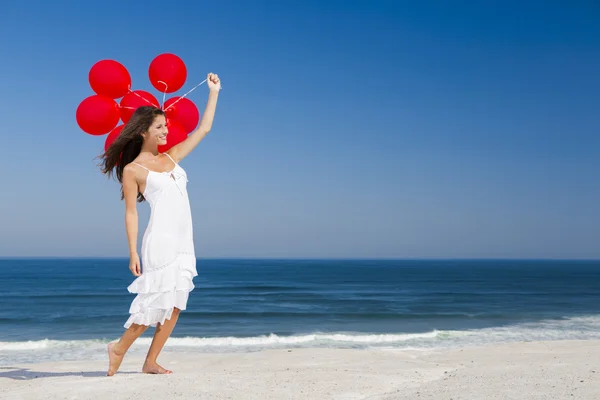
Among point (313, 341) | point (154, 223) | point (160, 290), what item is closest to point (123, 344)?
point (160, 290)

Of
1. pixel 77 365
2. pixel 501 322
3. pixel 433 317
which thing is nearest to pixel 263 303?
pixel 433 317

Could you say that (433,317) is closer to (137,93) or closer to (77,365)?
(77,365)

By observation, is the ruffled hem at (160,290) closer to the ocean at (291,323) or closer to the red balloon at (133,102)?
the red balloon at (133,102)

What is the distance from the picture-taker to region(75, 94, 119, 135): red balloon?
5285 mm

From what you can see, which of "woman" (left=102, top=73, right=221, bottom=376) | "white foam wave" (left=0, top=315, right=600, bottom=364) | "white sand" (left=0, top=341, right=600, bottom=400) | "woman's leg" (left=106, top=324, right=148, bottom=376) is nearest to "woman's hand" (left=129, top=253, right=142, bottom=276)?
"woman" (left=102, top=73, right=221, bottom=376)

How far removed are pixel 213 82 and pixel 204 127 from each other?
1.34 ft

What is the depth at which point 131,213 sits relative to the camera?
15.7 feet

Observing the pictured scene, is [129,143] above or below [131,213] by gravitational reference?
above

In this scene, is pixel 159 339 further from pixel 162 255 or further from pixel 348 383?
pixel 348 383

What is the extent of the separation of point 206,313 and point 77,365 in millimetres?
14804

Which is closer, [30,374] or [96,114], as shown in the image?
[96,114]

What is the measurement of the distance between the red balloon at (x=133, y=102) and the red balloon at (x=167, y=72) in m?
0.19

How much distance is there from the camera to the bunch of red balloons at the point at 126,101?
5.30 metres

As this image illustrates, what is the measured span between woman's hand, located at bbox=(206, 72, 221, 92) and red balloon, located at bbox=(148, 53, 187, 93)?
20.4 inches
